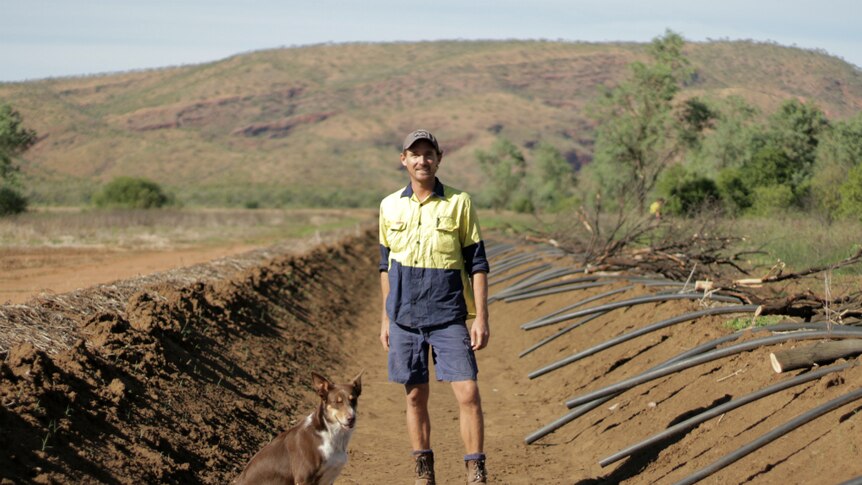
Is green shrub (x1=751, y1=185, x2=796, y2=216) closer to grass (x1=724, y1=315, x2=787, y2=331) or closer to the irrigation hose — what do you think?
the irrigation hose

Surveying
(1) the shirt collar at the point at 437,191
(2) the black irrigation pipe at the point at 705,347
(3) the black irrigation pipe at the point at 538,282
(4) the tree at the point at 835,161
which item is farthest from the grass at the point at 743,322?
(4) the tree at the point at 835,161

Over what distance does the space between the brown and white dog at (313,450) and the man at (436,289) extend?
537 millimetres

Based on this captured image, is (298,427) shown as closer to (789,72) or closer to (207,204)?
(789,72)

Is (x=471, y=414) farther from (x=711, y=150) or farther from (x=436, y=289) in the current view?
(x=711, y=150)

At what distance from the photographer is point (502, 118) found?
142 meters

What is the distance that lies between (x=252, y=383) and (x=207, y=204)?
7796 cm

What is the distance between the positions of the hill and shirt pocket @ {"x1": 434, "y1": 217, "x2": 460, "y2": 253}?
4781 cm

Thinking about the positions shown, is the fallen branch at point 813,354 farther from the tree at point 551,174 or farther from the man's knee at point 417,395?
the tree at point 551,174

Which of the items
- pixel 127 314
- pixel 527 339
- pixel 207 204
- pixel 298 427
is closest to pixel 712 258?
pixel 527 339

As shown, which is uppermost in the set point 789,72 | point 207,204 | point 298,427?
point 789,72

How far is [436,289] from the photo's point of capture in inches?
252

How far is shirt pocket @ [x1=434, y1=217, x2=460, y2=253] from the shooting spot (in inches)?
252

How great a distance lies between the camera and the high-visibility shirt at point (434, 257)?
640 cm

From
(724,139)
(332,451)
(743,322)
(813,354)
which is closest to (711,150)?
(724,139)
